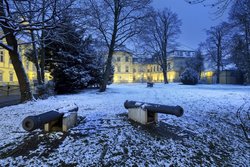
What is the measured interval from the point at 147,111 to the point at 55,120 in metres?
2.55

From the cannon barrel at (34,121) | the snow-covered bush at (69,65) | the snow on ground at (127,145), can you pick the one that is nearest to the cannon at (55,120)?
the cannon barrel at (34,121)

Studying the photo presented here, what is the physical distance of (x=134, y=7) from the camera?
58.0ft

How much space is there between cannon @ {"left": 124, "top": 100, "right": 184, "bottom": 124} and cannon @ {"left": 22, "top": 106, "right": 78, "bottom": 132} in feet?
5.83

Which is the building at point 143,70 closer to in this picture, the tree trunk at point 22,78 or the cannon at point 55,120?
the tree trunk at point 22,78

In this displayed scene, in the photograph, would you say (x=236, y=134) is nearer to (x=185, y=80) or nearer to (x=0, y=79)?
(x=185, y=80)

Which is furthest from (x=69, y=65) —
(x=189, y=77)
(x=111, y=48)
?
(x=189, y=77)

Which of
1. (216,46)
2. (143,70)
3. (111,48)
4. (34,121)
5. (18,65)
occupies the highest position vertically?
(216,46)

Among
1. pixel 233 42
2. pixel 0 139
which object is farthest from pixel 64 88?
pixel 233 42

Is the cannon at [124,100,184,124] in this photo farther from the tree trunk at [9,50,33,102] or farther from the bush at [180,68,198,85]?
the bush at [180,68,198,85]

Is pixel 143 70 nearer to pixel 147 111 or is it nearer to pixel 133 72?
pixel 133 72

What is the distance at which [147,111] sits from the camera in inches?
240

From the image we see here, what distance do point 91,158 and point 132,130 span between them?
5.78 ft

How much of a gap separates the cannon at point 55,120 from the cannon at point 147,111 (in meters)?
1.78

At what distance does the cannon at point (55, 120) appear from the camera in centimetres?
436
